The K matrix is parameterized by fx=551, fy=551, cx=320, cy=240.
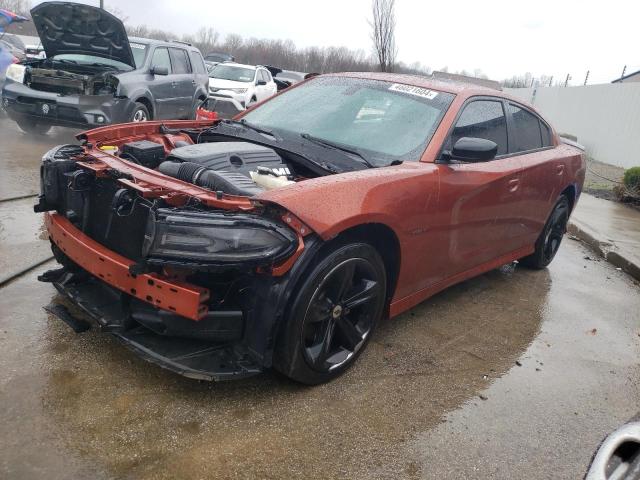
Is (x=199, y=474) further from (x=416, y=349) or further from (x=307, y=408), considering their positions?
(x=416, y=349)

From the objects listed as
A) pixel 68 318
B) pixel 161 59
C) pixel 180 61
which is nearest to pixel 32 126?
pixel 161 59

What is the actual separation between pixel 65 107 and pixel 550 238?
6.78 m

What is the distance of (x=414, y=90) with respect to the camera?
3.87 metres

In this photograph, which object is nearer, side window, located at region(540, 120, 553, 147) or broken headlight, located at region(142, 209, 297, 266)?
broken headlight, located at region(142, 209, 297, 266)

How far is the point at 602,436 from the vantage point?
290cm

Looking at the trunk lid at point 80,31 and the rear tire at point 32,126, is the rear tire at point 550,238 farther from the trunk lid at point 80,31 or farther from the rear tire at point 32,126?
the rear tire at point 32,126

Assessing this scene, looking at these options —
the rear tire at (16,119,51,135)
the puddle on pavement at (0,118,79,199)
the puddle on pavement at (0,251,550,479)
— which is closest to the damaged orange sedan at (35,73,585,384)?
the puddle on pavement at (0,251,550,479)

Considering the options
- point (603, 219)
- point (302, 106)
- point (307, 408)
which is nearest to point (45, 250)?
point (302, 106)

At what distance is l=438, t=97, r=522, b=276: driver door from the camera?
3.52 m

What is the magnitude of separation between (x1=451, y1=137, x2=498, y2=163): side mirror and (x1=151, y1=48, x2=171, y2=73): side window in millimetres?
7452

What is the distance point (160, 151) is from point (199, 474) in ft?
6.54

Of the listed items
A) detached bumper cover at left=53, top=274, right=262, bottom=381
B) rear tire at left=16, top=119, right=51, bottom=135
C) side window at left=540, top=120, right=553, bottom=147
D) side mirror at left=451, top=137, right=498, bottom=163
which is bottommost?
rear tire at left=16, top=119, right=51, bottom=135

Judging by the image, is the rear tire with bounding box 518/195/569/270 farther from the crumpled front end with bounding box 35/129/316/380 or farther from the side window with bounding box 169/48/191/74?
the side window with bounding box 169/48/191/74

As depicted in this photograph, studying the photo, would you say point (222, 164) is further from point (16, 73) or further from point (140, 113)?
point (16, 73)
